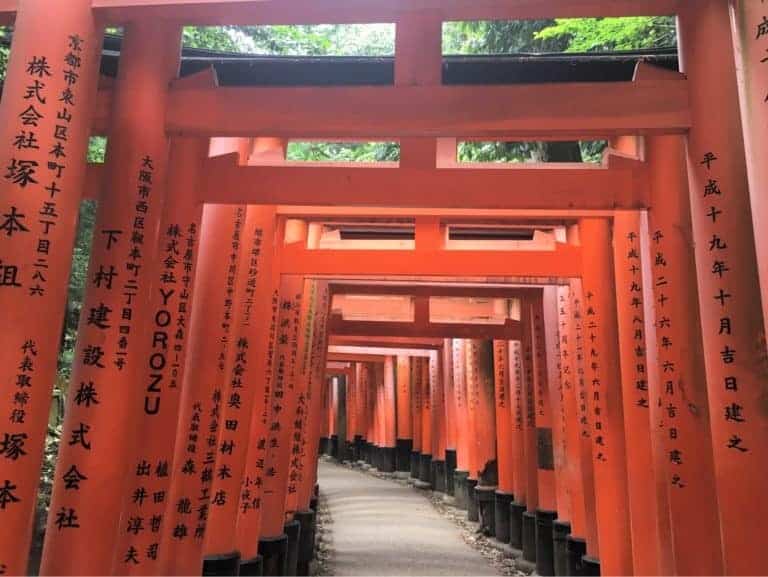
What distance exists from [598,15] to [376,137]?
125cm

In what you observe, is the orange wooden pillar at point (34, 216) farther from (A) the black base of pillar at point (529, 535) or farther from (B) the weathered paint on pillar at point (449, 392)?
(B) the weathered paint on pillar at point (449, 392)

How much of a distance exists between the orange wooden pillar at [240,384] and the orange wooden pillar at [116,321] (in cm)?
151

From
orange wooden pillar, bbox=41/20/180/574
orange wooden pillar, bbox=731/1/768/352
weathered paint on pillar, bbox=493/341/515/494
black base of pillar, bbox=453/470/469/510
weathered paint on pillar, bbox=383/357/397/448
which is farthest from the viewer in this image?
weathered paint on pillar, bbox=383/357/397/448

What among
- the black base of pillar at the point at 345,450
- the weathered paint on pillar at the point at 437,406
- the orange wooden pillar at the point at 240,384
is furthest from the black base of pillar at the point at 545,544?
the black base of pillar at the point at 345,450

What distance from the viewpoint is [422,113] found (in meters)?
3.24

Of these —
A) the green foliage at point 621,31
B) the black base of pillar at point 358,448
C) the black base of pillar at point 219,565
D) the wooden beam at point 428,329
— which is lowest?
the black base of pillar at point 219,565

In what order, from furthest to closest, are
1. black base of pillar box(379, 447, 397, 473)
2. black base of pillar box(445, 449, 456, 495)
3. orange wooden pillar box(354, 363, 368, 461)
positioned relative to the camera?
orange wooden pillar box(354, 363, 368, 461), black base of pillar box(379, 447, 397, 473), black base of pillar box(445, 449, 456, 495)

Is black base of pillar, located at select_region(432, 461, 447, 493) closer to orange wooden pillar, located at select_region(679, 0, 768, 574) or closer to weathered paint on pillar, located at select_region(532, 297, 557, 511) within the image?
weathered paint on pillar, located at select_region(532, 297, 557, 511)

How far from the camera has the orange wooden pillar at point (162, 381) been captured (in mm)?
3498

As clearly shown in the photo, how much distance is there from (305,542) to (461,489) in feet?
17.5

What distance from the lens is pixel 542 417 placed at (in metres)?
8.02

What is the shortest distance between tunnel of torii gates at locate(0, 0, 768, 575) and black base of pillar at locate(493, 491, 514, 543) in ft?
13.0

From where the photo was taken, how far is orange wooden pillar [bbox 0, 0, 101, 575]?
7.92 feet

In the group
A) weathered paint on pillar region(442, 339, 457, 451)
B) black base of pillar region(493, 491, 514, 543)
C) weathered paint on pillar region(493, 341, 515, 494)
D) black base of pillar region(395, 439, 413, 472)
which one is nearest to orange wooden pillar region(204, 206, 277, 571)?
weathered paint on pillar region(493, 341, 515, 494)
